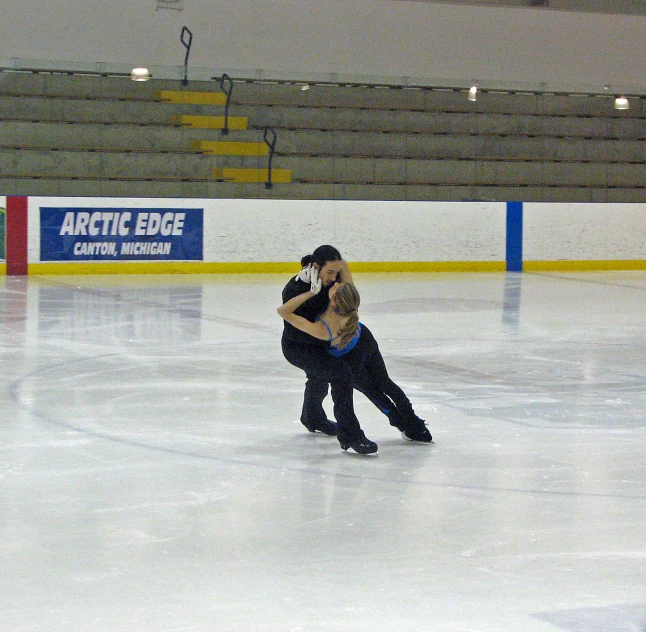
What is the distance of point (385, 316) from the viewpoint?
11812mm

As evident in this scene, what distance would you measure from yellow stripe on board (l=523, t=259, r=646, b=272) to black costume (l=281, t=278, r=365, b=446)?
46.8 ft

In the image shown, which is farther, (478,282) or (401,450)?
(478,282)

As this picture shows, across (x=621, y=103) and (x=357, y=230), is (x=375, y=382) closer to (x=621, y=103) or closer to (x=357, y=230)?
(x=357, y=230)

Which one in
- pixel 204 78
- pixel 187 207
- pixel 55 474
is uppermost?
pixel 204 78

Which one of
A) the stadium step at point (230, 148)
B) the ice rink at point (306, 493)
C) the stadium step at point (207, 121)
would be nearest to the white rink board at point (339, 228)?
the stadium step at point (230, 148)

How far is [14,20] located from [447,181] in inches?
337

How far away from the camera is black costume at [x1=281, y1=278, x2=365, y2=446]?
17.7 ft

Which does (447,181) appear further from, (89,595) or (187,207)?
(89,595)

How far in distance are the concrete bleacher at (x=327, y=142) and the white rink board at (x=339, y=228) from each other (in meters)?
1.79

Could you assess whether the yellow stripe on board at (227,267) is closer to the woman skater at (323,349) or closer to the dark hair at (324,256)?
the woman skater at (323,349)

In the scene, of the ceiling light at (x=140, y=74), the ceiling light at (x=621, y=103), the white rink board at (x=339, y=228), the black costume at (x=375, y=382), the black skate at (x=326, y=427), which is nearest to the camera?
the black costume at (x=375, y=382)

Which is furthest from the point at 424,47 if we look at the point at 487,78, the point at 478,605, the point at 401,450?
the point at 478,605

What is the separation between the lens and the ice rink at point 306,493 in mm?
3268

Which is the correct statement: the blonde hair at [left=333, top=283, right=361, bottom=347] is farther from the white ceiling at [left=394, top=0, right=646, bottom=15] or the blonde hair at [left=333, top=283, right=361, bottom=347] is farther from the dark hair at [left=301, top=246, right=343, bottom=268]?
the white ceiling at [left=394, top=0, right=646, bottom=15]
